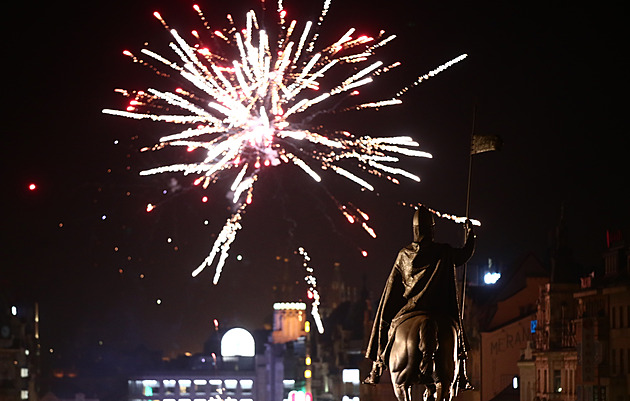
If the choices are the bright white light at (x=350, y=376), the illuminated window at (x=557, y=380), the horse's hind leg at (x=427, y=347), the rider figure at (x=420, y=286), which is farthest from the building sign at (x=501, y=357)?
the horse's hind leg at (x=427, y=347)

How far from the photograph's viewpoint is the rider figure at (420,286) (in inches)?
701

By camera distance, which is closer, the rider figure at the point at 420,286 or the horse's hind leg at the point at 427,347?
the horse's hind leg at the point at 427,347

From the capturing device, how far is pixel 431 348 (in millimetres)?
17297

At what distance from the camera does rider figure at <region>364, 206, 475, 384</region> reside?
17.8 meters

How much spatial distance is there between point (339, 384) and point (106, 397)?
234ft

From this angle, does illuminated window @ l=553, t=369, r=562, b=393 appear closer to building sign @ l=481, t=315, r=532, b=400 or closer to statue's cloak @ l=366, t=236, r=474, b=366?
building sign @ l=481, t=315, r=532, b=400

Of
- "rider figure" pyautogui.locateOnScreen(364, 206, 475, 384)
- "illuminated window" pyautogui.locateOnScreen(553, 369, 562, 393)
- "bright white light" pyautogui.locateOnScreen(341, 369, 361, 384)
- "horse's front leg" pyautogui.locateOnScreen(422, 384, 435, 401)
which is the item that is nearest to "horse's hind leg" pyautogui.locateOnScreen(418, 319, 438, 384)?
"horse's front leg" pyautogui.locateOnScreen(422, 384, 435, 401)

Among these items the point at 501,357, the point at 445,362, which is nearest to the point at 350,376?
the point at 501,357

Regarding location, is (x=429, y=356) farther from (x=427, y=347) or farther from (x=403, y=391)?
(x=403, y=391)

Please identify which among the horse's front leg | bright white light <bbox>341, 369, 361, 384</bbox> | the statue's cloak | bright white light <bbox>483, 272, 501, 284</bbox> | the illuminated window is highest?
bright white light <bbox>483, 272, 501, 284</bbox>

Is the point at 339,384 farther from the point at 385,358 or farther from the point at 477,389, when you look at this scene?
the point at 385,358

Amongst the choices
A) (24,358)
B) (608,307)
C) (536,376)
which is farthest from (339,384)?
(608,307)

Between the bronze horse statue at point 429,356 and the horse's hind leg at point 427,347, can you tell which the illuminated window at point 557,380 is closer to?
the bronze horse statue at point 429,356

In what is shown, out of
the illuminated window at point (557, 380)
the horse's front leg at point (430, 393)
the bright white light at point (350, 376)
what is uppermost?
the horse's front leg at point (430, 393)
